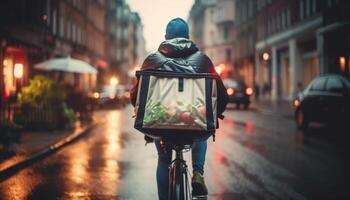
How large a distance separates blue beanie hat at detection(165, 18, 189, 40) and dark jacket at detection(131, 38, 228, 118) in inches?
11.7

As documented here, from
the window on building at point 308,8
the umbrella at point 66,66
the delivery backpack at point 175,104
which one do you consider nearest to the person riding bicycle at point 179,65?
the delivery backpack at point 175,104

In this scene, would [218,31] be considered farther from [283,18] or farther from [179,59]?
[179,59]

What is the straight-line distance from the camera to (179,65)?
437cm

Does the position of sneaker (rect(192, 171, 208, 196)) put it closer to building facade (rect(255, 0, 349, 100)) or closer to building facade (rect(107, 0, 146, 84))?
building facade (rect(255, 0, 349, 100))

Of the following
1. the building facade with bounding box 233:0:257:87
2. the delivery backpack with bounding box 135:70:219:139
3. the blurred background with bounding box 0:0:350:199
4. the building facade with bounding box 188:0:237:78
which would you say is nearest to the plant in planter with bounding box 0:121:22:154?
the blurred background with bounding box 0:0:350:199

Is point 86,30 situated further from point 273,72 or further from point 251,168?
point 251,168

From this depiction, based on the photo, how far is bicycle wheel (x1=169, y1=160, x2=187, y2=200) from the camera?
4.36 meters

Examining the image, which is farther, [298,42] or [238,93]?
[298,42]

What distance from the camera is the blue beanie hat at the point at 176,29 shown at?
4.85 m

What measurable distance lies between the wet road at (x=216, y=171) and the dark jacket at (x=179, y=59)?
8.71 feet

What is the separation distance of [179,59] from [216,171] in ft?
15.4

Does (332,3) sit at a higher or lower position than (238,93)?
higher

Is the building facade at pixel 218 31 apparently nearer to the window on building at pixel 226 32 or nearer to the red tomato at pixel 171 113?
the window on building at pixel 226 32

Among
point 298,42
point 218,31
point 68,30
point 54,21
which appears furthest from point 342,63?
point 218,31
